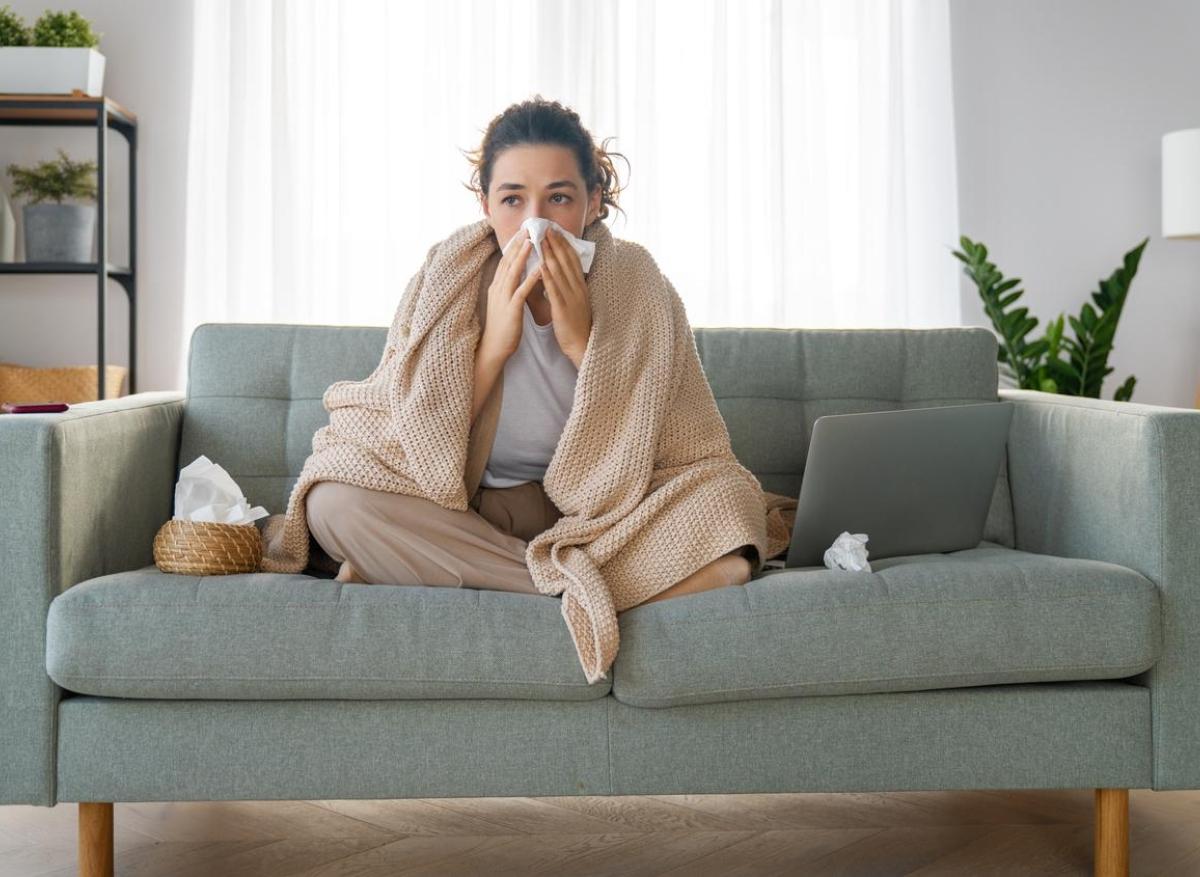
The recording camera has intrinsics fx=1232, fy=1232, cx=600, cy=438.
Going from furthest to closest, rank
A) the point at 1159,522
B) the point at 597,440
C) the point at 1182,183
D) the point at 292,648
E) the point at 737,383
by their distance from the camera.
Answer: the point at 1182,183
the point at 737,383
the point at 597,440
the point at 1159,522
the point at 292,648

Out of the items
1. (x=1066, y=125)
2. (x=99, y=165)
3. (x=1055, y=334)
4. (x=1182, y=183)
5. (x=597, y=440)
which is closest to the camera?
(x=597, y=440)

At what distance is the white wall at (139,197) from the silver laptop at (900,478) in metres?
2.05

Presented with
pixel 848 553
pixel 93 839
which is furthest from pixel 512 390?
pixel 93 839

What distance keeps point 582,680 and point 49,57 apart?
2.29 m

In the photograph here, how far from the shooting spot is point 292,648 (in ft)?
5.04

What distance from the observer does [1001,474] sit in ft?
7.19

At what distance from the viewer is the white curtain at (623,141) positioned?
10.6 ft

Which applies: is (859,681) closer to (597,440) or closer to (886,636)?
(886,636)

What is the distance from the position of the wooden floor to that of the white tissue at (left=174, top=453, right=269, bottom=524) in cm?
49

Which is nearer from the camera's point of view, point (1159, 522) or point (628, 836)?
point (1159, 522)

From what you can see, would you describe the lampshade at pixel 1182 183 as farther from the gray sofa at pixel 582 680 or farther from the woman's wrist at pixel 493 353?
the woman's wrist at pixel 493 353

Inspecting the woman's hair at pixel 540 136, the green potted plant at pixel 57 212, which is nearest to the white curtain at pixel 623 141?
the green potted plant at pixel 57 212

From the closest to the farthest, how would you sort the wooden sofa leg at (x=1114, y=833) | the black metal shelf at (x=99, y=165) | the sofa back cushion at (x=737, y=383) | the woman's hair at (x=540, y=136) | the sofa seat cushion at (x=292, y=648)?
the sofa seat cushion at (x=292, y=648) < the wooden sofa leg at (x=1114, y=833) < the woman's hair at (x=540, y=136) < the sofa back cushion at (x=737, y=383) < the black metal shelf at (x=99, y=165)

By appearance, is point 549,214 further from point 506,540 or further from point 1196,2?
point 1196,2
